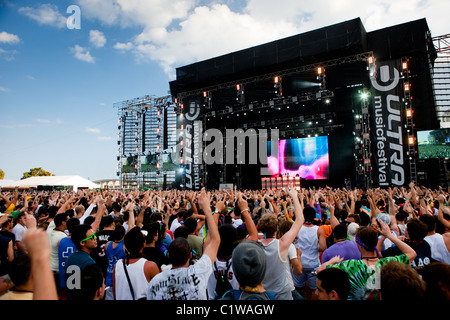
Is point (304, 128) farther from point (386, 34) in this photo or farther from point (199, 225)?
point (199, 225)

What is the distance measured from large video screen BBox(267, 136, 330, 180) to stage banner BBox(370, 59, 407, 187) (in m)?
5.27

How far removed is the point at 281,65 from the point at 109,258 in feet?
59.5

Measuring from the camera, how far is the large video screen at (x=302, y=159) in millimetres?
20453

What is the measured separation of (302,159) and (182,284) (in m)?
20.8

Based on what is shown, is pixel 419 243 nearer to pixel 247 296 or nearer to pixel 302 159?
pixel 247 296

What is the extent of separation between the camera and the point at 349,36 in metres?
16.2

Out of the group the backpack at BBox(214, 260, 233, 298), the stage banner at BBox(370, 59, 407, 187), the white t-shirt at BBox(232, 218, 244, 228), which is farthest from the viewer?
the stage banner at BBox(370, 59, 407, 187)

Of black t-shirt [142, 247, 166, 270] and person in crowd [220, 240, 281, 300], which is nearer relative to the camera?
person in crowd [220, 240, 281, 300]

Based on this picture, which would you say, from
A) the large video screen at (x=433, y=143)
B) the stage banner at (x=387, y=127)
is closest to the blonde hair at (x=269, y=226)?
the stage banner at (x=387, y=127)

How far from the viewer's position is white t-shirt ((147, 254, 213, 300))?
177cm

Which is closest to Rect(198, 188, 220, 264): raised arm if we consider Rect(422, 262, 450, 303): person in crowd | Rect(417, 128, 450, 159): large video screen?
Rect(422, 262, 450, 303): person in crowd

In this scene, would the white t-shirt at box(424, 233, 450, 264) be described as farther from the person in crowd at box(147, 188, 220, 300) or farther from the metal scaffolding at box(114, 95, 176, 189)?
the metal scaffolding at box(114, 95, 176, 189)

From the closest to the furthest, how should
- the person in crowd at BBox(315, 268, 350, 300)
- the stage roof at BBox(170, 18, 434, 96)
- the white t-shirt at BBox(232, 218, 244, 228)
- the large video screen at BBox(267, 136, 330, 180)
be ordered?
the person in crowd at BBox(315, 268, 350, 300) → the white t-shirt at BBox(232, 218, 244, 228) → the stage roof at BBox(170, 18, 434, 96) → the large video screen at BBox(267, 136, 330, 180)
